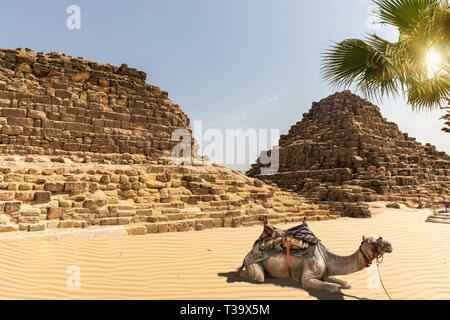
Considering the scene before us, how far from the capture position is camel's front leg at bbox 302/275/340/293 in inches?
133

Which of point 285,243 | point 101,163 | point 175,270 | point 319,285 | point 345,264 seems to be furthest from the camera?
point 101,163

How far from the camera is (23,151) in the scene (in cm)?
1088

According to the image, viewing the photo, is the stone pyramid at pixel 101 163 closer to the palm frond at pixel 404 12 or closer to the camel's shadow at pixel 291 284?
the camel's shadow at pixel 291 284

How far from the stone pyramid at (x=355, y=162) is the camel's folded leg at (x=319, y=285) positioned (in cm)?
949

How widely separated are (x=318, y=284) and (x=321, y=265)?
0.86ft

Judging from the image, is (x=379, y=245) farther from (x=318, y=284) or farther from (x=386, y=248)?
(x=318, y=284)

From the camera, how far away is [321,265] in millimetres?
3613

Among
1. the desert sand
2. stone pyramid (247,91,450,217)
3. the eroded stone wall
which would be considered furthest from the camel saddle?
the eroded stone wall

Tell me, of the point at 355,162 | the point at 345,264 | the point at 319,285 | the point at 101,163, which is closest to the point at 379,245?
the point at 345,264

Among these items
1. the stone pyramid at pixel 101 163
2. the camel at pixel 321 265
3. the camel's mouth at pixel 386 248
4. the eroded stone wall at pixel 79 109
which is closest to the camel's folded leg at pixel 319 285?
the camel at pixel 321 265

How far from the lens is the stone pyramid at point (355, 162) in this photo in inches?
733

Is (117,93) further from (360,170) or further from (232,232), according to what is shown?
(360,170)

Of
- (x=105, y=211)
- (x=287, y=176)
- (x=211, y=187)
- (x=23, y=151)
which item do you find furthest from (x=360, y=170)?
(x=23, y=151)

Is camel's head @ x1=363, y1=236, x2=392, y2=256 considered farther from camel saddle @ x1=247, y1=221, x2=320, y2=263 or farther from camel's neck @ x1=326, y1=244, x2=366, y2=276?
camel saddle @ x1=247, y1=221, x2=320, y2=263
